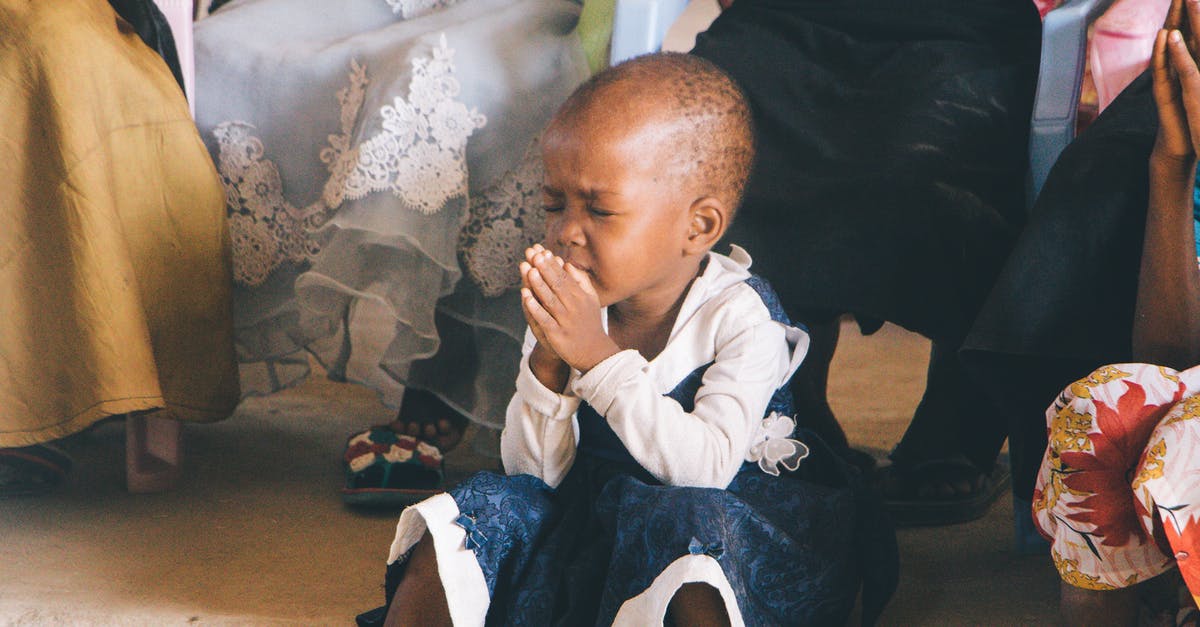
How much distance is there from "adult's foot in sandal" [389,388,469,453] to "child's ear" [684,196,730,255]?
817 millimetres

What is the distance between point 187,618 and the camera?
1425mm

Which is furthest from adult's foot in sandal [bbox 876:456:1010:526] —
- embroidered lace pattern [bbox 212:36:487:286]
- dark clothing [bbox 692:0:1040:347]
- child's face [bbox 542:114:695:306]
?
embroidered lace pattern [bbox 212:36:487:286]

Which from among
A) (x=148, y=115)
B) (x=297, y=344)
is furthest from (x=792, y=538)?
(x=148, y=115)

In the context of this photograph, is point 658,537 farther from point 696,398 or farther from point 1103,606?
point 1103,606

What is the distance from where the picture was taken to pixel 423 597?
123 centimetres

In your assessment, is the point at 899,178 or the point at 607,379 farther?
the point at 899,178

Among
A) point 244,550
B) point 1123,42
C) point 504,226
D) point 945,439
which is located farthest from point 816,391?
point 244,550

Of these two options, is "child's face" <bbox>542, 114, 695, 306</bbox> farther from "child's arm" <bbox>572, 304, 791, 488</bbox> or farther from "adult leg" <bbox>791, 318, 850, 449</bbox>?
"adult leg" <bbox>791, 318, 850, 449</bbox>

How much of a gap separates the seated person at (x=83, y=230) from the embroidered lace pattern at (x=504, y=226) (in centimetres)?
47

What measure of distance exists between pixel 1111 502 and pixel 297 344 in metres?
1.40

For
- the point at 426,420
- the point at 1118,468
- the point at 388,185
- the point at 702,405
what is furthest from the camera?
the point at 426,420

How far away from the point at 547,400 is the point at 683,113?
0.37 metres

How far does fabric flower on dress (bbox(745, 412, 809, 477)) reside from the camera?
4.43ft

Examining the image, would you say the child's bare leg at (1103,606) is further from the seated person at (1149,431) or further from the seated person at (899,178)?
the seated person at (899,178)
